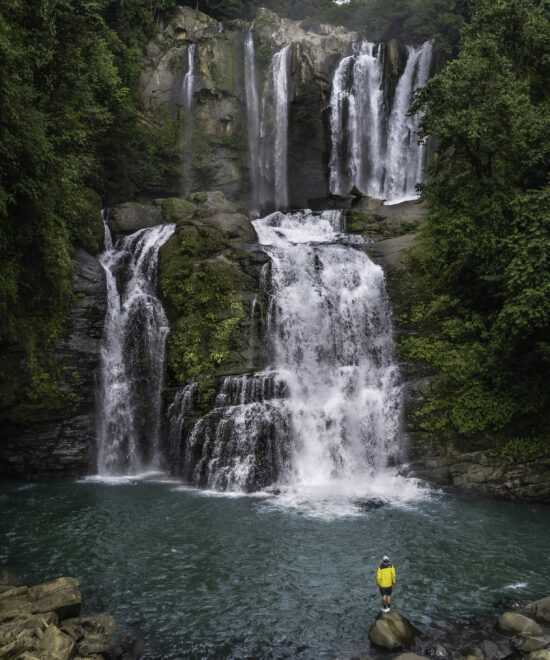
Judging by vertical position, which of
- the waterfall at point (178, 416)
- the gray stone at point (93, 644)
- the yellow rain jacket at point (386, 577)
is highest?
the waterfall at point (178, 416)

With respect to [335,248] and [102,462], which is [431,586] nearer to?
[102,462]

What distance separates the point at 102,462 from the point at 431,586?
1335cm

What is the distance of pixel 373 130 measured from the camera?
116 feet

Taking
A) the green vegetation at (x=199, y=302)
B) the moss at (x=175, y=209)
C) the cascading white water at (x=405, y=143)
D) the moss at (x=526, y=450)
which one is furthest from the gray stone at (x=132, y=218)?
the moss at (x=526, y=450)

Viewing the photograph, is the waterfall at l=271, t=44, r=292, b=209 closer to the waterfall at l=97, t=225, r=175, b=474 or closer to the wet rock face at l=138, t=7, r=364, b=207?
the wet rock face at l=138, t=7, r=364, b=207

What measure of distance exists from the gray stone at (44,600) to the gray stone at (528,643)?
7.73 meters

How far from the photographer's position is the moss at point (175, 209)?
26453 millimetres

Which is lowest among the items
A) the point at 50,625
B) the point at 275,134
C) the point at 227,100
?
the point at 50,625

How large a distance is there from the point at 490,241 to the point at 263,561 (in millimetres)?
12999

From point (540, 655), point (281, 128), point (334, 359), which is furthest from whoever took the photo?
point (281, 128)

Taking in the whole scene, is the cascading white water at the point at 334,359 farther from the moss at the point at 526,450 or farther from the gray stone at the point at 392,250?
the moss at the point at 526,450

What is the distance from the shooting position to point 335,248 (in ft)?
75.2

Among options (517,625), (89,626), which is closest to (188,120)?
(89,626)

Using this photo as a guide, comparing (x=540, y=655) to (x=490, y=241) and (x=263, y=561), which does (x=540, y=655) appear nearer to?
(x=263, y=561)
